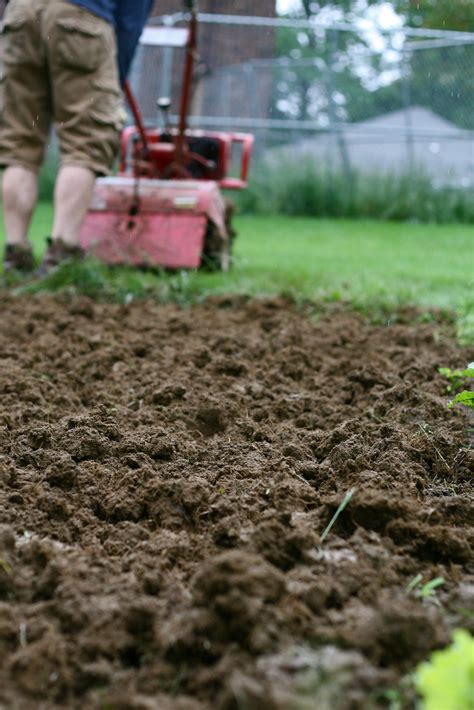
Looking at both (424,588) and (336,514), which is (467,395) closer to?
(336,514)

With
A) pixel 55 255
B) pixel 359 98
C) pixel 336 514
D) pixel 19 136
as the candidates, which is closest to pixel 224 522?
pixel 336 514

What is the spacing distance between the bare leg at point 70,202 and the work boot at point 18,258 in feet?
1.02

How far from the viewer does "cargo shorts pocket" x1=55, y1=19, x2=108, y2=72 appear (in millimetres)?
4469

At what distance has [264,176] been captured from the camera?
12.3m

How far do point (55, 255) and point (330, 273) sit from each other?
1.61 m

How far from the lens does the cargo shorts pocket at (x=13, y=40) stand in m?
4.60

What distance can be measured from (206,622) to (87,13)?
12.8ft

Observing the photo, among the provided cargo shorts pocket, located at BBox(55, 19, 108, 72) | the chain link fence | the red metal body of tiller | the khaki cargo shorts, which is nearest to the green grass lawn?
the red metal body of tiller

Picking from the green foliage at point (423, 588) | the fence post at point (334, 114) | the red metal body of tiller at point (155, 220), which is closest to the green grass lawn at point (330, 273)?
the red metal body of tiller at point (155, 220)

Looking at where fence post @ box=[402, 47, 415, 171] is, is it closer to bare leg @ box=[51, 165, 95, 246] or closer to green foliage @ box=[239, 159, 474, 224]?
green foliage @ box=[239, 159, 474, 224]

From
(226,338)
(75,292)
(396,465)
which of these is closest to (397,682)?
(396,465)

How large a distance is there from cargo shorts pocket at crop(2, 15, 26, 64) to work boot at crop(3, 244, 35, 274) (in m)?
0.92

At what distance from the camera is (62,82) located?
4.59 m

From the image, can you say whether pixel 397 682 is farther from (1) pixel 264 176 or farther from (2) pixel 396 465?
(1) pixel 264 176
